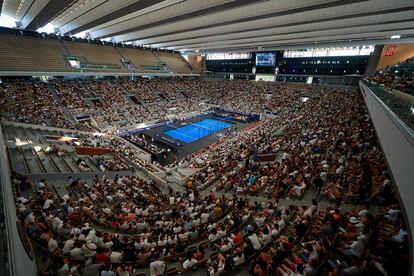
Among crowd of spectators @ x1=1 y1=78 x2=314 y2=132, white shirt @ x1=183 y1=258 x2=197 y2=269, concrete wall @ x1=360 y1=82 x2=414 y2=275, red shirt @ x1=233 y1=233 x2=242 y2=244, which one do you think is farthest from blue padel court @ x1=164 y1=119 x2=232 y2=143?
concrete wall @ x1=360 y1=82 x2=414 y2=275

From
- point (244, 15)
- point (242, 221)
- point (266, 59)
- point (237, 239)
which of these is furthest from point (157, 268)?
point (266, 59)

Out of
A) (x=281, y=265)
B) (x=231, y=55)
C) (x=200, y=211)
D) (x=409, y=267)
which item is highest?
(x=231, y=55)

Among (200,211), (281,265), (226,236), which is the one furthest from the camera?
(200,211)

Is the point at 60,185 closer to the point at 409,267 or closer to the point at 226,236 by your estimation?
the point at 226,236

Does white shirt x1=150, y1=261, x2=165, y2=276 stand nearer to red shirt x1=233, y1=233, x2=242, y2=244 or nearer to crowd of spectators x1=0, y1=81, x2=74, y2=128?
red shirt x1=233, y1=233, x2=242, y2=244

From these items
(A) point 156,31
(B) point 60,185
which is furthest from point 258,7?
(B) point 60,185

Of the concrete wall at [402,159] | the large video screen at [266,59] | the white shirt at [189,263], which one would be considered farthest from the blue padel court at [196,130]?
the concrete wall at [402,159]
